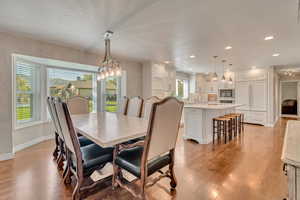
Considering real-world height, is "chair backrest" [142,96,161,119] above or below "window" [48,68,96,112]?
below

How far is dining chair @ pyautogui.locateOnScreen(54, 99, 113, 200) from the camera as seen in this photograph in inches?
61.2

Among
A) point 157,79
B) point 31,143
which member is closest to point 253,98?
point 157,79

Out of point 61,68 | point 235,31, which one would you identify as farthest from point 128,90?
point 235,31

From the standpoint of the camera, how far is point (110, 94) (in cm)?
513

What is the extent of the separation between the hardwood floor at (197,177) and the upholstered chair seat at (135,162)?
434 millimetres

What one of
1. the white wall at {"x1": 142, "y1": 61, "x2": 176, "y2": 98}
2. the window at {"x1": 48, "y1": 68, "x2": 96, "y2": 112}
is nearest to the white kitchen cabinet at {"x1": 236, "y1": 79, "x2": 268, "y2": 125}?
the white wall at {"x1": 142, "y1": 61, "x2": 176, "y2": 98}

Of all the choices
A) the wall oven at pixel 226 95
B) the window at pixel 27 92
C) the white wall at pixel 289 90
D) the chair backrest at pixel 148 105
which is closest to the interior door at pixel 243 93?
the wall oven at pixel 226 95

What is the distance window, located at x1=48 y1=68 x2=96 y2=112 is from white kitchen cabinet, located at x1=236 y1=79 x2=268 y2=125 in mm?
5585

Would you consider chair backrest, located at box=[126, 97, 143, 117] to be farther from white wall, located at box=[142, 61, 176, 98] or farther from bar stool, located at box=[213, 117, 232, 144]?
bar stool, located at box=[213, 117, 232, 144]

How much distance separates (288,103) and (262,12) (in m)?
9.56

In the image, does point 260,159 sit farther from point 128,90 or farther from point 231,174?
point 128,90

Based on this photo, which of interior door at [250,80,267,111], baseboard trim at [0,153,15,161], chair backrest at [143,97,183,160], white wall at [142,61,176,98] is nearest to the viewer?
chair backrest at [143,97,183,160]

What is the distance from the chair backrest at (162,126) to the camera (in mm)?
1468

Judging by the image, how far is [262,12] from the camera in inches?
82.7
